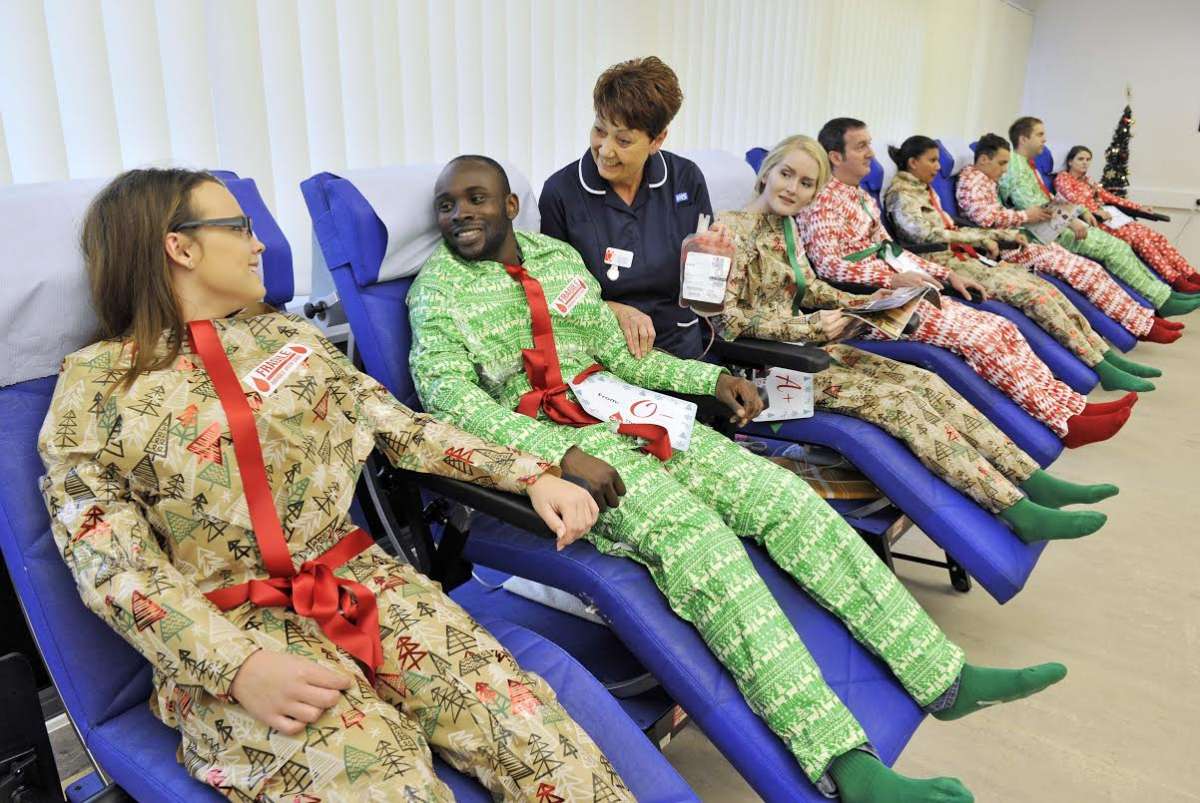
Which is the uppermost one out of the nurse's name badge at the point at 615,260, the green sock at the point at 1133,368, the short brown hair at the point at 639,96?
the short brown hair at the point at 639,96

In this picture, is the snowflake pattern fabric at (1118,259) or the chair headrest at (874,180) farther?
the snowflake pattern fabric at (1118,259)

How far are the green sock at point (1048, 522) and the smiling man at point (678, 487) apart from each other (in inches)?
23.8

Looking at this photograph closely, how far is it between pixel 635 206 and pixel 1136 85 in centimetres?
799

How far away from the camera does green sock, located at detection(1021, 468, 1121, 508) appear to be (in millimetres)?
2420

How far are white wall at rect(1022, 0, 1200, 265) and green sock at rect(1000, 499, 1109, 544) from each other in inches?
276

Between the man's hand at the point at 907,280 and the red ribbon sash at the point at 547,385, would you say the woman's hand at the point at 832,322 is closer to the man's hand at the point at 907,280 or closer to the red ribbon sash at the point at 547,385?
the red ribbon sash at the point at 547,385

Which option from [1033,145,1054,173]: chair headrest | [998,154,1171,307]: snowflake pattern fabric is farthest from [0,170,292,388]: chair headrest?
[1033,145,1054,173]: chair headrest

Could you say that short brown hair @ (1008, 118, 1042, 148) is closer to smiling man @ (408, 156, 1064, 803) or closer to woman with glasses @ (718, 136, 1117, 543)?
woman with glasses @ (718, 136, 1117, 543)

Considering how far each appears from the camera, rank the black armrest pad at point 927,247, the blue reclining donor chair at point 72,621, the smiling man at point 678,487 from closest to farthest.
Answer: the blue reclining donor chair at point 72,621 < the smiling man at point 678,487 < the black armrest pad at point 927,247

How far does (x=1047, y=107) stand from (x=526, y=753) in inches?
369

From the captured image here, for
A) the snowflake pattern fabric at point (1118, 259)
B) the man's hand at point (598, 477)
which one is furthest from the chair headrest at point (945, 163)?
the man's hand at point (598, 477)

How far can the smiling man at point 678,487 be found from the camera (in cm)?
147

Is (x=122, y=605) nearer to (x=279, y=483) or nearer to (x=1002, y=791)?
(x=279, y=483)

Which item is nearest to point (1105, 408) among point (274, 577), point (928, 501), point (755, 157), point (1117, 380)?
point (1117, 380)
